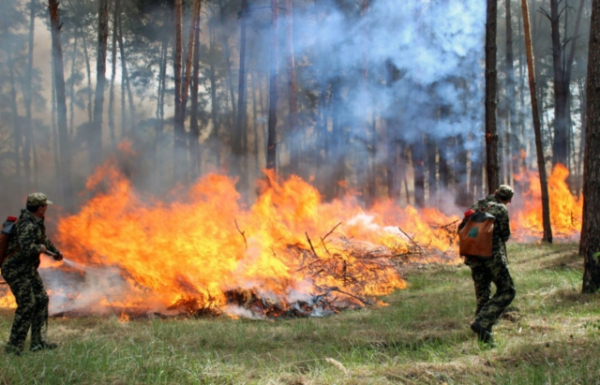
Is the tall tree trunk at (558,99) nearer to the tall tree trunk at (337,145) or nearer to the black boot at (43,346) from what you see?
the tall tree trunk at (337,145)

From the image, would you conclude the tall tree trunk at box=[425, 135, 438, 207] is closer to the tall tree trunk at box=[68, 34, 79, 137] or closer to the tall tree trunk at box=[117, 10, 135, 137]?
the tall tree trunk at box=[117, 10, 135, 137]

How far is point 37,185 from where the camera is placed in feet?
101

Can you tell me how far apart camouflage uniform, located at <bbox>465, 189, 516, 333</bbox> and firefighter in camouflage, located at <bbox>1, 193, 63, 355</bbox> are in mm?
5231

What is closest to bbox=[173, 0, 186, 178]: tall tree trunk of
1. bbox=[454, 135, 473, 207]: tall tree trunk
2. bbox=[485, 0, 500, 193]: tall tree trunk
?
bbox=[485, 0, 500, 193]: tall tree trunk

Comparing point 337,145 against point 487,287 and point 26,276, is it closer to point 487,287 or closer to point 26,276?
point 487,287

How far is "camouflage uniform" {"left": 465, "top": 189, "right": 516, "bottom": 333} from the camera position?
17.8 feet

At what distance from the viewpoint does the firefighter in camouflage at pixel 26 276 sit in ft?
18.2

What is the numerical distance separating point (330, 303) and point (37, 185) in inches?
1116

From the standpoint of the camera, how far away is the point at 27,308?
5.59 metres

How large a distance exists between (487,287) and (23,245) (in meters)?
5.60

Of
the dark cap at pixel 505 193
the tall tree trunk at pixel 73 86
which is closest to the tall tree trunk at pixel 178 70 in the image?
the dark cap at pixel 505 193

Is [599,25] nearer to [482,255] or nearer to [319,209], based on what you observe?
[482,255]

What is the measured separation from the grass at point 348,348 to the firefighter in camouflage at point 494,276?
0.92 ft

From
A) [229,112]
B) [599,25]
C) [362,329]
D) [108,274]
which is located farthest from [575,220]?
[229,112]
